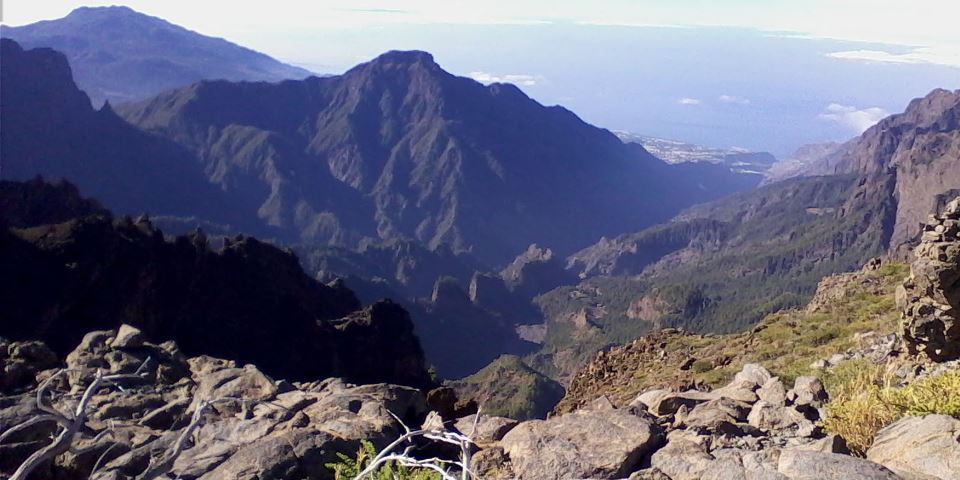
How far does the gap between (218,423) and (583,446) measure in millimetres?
6990

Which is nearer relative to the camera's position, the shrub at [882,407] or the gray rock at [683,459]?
the gray rock at [683,459]

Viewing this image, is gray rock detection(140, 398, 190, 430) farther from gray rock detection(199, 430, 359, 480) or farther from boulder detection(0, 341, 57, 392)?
boulder detection(0, 341, 57, 392)

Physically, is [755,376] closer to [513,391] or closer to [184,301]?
[184,301]

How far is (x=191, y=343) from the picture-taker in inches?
1726

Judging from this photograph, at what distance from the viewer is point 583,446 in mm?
9641

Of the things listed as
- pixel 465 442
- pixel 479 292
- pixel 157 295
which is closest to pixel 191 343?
pixel 157 295

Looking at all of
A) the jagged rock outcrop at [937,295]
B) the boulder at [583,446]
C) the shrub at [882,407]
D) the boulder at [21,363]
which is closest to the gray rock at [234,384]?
the boulder at [21,363]

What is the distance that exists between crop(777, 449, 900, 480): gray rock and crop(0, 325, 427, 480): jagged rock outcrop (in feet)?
17.6

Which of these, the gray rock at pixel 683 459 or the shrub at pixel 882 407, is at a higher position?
the shrub at pixel 882 407

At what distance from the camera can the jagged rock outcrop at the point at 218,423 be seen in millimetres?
10734

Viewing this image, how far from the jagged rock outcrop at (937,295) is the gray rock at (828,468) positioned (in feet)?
28.8

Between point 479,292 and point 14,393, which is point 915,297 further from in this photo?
point 479,292

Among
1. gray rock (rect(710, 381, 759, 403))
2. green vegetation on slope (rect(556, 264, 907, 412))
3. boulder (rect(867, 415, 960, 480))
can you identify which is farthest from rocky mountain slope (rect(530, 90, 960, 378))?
boulder (rect(867, 415, 960, 480))

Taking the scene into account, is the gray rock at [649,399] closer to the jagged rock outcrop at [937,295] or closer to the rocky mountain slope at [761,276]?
the jagged rock outcrop at [937,295]
